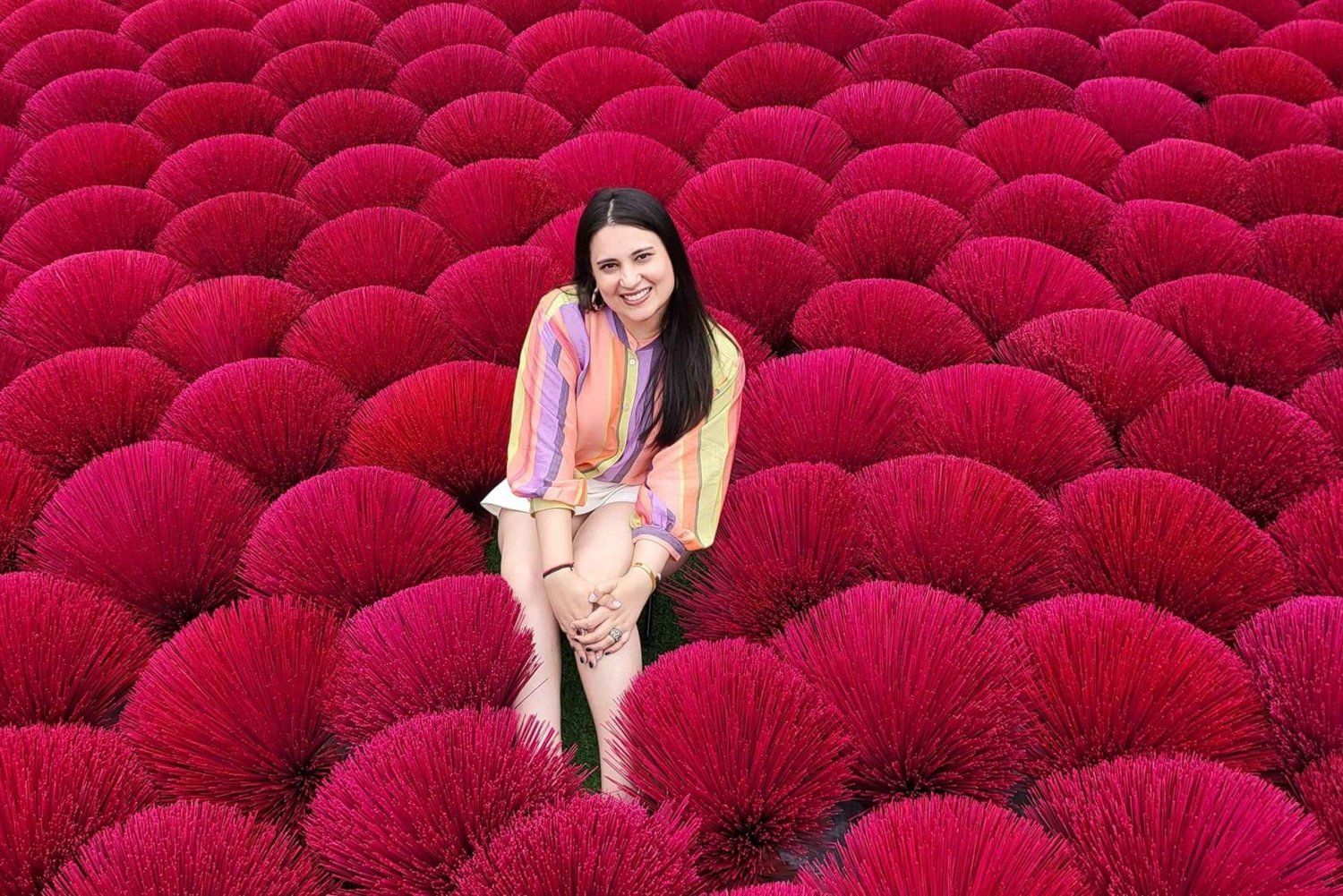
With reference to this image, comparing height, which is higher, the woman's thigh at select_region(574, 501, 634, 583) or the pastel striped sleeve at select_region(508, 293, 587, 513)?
the pastel striped sleeve at select_region(508, 293, 587, 513)

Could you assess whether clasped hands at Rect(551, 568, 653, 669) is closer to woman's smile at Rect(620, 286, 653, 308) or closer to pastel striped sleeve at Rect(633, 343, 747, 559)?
pastel striped sleeve at Rect(633, 343, 747, 559)

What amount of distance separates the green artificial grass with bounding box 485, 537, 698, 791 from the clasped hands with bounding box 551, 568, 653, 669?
5 centimetres

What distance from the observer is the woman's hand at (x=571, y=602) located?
533 millimetres

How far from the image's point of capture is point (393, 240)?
79cm

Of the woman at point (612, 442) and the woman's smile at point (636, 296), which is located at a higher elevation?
the woman's smile at point (636, 296)

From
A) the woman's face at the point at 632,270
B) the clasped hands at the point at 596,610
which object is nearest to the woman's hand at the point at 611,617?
the clasped hands at the point at 596,610

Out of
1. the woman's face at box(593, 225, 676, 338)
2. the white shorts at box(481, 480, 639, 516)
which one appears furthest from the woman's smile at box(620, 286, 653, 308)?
the white shorts at box(481, 480, 639, 516)

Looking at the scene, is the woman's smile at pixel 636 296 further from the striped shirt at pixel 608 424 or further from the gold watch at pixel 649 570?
the gold watch at pixel 649 570

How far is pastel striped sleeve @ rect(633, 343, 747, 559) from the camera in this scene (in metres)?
0.56

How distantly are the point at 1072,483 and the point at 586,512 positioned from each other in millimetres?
290

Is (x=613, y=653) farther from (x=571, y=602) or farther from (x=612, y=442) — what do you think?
(x=612, y=442)

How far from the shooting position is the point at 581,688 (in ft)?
1.99

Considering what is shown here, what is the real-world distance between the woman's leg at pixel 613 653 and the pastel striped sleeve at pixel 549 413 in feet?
0.08

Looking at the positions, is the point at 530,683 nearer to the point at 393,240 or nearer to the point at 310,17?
the point at 393,240
